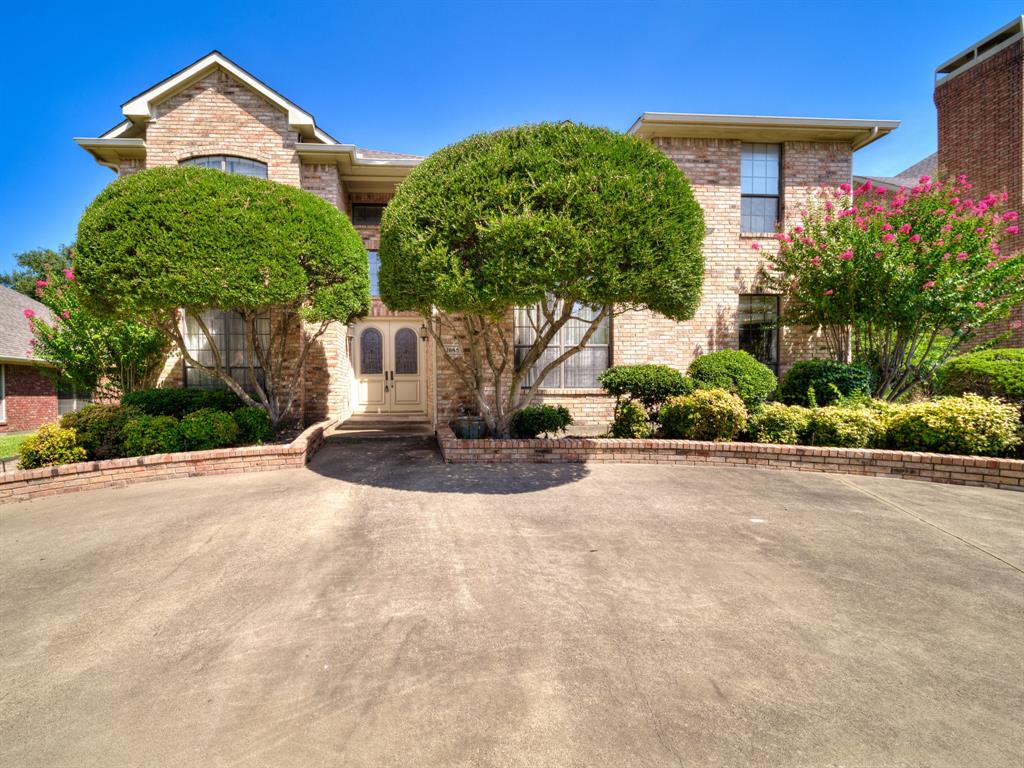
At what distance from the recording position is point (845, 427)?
Answer: 6.64m

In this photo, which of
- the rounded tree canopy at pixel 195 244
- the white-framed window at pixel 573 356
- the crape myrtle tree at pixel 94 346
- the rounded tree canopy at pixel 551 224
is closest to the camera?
the rounded tree canopy at pixel 551 224

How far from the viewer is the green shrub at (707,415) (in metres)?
6.96

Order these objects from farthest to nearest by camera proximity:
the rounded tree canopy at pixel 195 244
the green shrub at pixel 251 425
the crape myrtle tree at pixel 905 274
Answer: the crape myrtle tree at pixel 905 274 < the green shrub at pixel 251 425 < the rounded tree canopy at pixel 195 244

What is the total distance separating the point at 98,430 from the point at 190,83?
799 centimetres

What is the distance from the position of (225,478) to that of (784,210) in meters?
12.5

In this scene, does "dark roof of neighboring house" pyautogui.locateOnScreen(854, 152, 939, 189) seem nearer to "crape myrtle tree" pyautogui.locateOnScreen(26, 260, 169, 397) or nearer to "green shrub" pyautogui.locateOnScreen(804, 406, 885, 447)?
"green shrub" pyautogui.locateOnScreen(804, 406, 885, 447)

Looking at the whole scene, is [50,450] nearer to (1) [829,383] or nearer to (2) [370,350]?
(2) [370,350]

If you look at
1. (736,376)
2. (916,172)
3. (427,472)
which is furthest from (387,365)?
(916,172)

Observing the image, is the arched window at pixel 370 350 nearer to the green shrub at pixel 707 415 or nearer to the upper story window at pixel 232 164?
the upper story window at pixel 232 164

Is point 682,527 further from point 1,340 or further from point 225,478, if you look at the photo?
point 1,340

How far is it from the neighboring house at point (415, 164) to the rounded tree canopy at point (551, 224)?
154 inches

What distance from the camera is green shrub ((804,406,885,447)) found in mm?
6613

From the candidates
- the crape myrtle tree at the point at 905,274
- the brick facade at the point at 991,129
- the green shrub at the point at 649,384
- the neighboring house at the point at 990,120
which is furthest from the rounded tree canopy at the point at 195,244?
the brick facade at the point at 991,129

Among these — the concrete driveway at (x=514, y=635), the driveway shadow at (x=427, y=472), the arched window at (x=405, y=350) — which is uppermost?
the arched window at (x=405, y=350)
